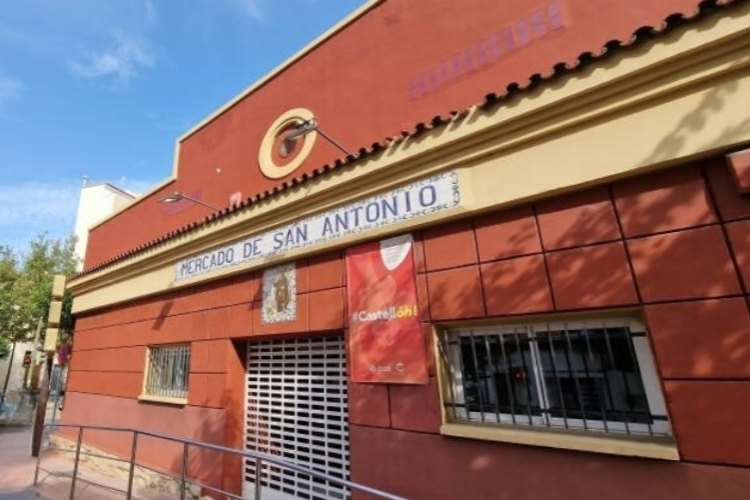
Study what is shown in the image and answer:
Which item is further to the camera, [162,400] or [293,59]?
[293,59]

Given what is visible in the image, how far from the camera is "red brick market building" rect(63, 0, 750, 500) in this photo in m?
3.03

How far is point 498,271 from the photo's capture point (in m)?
3.95

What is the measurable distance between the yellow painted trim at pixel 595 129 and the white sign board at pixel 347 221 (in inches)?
4.2

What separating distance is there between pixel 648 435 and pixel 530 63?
408 centimetres

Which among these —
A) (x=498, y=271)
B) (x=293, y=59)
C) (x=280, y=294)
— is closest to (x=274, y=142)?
(x=293, y=59)

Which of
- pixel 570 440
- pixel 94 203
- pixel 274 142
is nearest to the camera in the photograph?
pixel 570 440

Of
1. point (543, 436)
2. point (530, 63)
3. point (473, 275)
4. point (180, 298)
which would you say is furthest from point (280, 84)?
point (543, 436)

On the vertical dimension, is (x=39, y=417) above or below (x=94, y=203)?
below

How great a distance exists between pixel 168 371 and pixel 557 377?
7.03 meters

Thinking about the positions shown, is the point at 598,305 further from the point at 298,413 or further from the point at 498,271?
the point at 298,413

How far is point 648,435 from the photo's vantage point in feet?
10.5

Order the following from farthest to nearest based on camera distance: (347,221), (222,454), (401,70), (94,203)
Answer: (94,203) < (401,70) < (222,454) < (347,221)

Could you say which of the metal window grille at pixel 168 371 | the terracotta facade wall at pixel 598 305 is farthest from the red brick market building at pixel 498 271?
the metal window grille at pixel 168 371

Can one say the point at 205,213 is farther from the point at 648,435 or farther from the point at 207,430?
the point at 648,435
